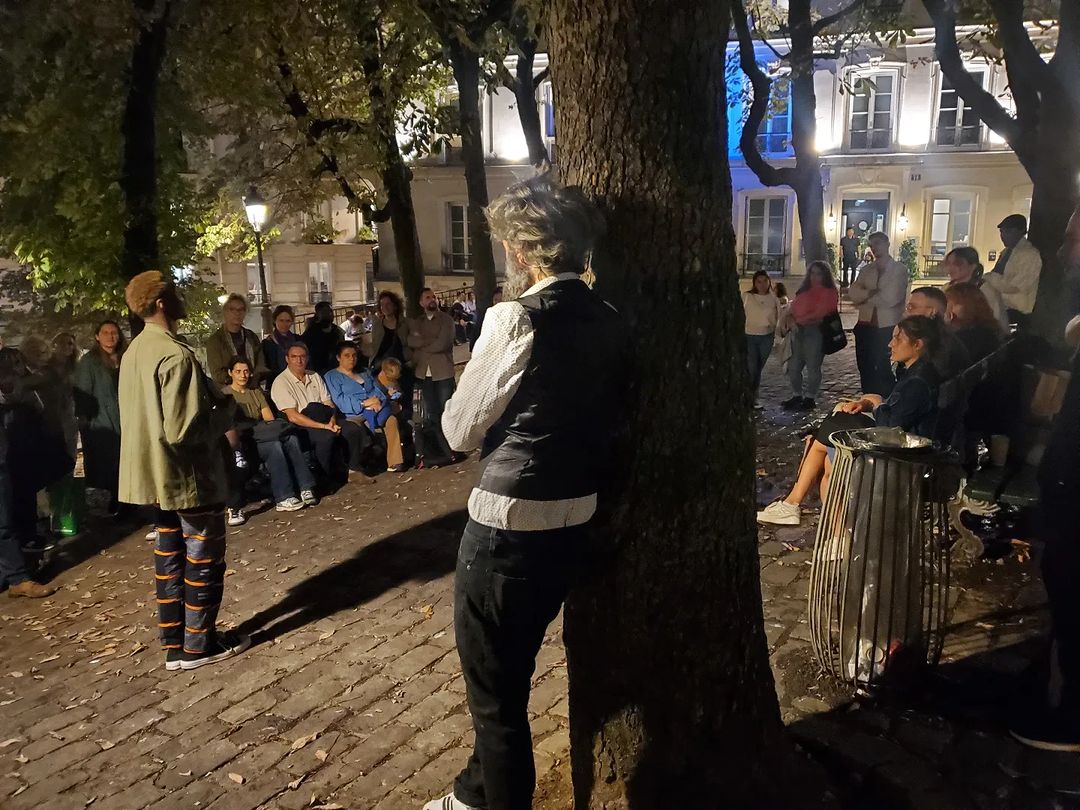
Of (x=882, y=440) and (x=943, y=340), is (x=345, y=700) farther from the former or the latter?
(x=943, y=340)

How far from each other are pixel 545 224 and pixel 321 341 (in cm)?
779

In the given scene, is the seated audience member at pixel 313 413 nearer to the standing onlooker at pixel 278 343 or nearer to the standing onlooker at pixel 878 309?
the standing onlooker at pixel 278 343

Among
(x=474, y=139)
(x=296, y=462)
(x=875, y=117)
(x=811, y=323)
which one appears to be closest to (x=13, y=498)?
(x=296, y=462)

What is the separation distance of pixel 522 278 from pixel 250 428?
5963 mm

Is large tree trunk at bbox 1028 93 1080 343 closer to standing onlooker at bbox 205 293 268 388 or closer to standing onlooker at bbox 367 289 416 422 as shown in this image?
standing onlooker at bbox 367 289 416 422

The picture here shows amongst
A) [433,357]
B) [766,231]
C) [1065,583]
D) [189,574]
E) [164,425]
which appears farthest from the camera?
[766,231]

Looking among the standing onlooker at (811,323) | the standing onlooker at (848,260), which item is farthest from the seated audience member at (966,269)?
the standing onlooker at (848,260)

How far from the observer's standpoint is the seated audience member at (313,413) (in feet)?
26.7

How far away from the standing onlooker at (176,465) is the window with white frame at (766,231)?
30.5 metres

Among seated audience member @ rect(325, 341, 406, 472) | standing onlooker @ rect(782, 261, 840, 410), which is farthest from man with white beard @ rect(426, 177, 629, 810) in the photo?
standing onlooker @ rect(782, 261, 840, 410)

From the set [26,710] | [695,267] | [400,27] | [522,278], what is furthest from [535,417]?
[400,27]

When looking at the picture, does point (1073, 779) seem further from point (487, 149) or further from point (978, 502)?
point (487, 149)

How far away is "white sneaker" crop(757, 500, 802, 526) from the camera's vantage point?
6.30 meters

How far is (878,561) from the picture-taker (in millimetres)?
3707
